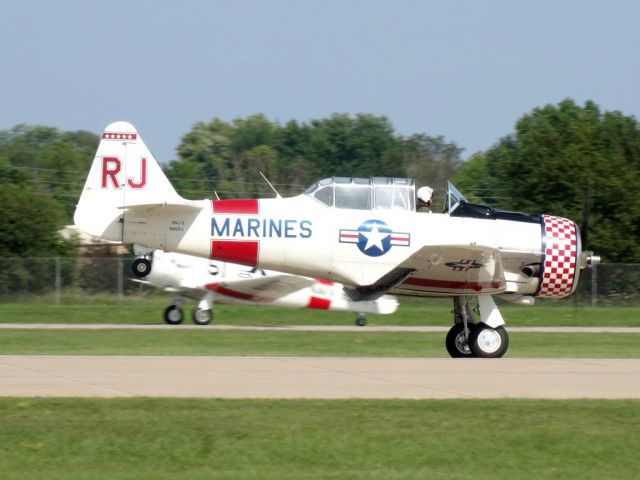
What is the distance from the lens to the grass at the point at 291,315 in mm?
32344

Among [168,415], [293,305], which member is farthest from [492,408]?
[293,305]

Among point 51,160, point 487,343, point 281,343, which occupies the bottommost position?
point 281,343

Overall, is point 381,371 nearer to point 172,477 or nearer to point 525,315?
point 172,477

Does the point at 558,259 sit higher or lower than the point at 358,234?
lower

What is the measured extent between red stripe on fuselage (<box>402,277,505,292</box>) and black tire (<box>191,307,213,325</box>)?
1338 centimetres

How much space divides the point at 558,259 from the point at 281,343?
7.50 meters

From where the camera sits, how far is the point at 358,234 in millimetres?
17109

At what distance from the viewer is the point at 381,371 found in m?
14.1

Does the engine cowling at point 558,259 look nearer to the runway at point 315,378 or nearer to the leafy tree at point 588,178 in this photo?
the runway at point 315,378

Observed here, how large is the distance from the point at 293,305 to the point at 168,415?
20.0m

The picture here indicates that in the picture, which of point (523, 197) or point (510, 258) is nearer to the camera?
point (510, 258)

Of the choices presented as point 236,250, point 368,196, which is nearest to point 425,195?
point 368,196

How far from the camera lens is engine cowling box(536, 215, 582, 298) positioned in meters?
16.8

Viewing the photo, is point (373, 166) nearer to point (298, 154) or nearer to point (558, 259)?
point (298, 154)
